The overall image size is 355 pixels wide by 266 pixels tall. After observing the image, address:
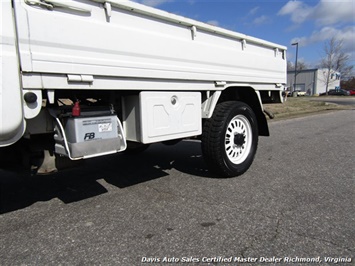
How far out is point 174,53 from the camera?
3.27m

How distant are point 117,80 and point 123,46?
1.07ft

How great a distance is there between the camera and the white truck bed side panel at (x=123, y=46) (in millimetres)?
2312

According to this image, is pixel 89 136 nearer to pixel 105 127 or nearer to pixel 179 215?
pixel 105 127

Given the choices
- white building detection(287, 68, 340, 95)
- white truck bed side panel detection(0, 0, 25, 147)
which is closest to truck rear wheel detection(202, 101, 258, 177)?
white truck bed side panel detection(0, 0, 25, 147)

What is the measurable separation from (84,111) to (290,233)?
217cm

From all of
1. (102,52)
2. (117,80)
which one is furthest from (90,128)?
(102,52)

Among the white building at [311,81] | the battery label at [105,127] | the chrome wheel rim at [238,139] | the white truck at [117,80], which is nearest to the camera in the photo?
the white truck at [117,80]

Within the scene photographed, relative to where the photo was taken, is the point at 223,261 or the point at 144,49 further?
the point at 144,49

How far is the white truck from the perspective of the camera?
7.47ft

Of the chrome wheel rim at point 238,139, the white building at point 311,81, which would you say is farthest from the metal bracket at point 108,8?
the white building at point 311,81

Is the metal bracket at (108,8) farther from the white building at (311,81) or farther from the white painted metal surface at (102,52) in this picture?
the white building at (311,81)

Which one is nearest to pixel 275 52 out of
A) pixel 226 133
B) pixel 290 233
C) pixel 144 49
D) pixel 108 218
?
pixel 226 133

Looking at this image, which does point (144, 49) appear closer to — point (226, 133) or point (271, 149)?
point (226, 133)

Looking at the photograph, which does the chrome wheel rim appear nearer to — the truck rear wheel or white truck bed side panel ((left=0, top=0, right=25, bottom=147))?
the truck rear wheel
